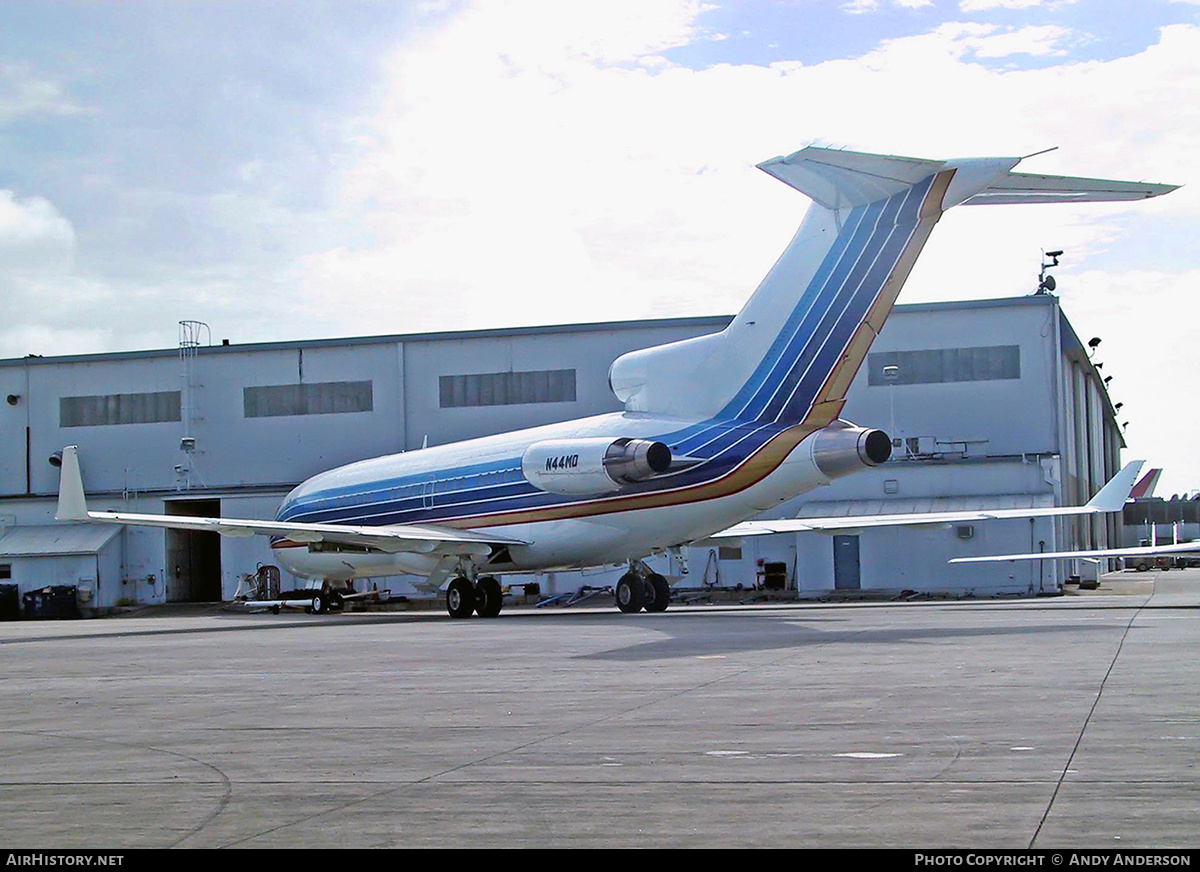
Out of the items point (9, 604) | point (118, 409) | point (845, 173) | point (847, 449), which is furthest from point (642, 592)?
point (118, 409)

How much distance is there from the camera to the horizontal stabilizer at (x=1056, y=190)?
19.5m

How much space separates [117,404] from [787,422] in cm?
3351

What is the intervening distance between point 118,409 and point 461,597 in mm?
25131

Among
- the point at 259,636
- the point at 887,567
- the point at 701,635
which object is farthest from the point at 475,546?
the point at 887,567

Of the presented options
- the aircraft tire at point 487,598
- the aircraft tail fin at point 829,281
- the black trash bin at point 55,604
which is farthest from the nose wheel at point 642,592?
the black trash bin at point 55,604

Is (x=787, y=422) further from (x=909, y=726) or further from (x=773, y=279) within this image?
(x=909, y=726)

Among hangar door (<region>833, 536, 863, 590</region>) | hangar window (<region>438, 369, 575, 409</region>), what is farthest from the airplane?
hangar window (<region>438, 369, 575, 409</region>)

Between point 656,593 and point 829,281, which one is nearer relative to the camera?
point 829,281

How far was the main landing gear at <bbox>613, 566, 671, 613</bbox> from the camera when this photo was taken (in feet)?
95.9

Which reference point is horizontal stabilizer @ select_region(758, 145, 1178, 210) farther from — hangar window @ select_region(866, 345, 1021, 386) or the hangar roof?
the hangar roof

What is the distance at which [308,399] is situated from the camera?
48469mm

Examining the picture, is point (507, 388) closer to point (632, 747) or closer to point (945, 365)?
point (945, 365)

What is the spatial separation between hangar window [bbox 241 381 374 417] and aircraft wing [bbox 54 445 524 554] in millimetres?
17503

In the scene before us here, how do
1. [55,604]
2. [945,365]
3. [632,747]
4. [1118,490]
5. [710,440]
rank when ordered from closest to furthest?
[632,747] < [710,440] < [1118,490] < [945,365] < [55,604]
